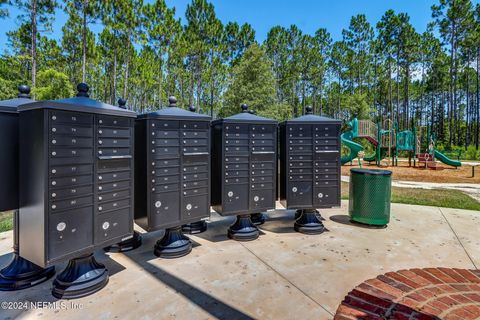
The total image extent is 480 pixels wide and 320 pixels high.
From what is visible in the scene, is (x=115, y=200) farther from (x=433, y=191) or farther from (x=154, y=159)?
(x=433, y=191)


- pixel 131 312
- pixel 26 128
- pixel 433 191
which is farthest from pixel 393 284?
pixel 433 191

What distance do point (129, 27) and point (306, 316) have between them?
63.2 ft

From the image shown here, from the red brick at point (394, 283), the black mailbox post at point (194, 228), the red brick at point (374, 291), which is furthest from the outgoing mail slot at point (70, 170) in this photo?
the red brick at point (394, 283)

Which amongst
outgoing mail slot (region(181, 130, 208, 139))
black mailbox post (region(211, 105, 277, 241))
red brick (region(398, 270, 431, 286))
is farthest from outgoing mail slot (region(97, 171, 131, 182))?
red brick (region(398, 270, 431, 286))

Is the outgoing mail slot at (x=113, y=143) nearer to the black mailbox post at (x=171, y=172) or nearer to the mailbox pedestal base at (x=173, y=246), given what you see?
the black mailbox post at (x=171, y=172)

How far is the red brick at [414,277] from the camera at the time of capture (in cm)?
215

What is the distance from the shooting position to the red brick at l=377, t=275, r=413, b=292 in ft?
6.72

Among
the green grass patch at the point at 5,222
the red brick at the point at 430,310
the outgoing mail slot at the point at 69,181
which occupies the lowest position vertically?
the green grass patch at the point at 5,222

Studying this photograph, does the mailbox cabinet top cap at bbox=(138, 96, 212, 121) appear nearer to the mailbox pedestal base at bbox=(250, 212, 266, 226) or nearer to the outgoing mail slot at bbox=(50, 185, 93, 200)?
the outgoing mail slot at bbox=(50, 185, 93, 200)

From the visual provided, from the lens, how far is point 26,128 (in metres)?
1.88

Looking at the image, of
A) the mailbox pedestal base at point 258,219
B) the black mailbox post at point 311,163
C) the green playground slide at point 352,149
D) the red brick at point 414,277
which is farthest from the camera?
the green playground slide at point 352,149

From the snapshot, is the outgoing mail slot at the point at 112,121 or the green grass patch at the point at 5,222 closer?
the outgoing mail slot at the point at 112,121

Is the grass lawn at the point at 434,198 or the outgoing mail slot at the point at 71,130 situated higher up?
the outgoing mail slot at the point at 71,130

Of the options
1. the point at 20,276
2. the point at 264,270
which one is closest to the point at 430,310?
the point at 264,270
